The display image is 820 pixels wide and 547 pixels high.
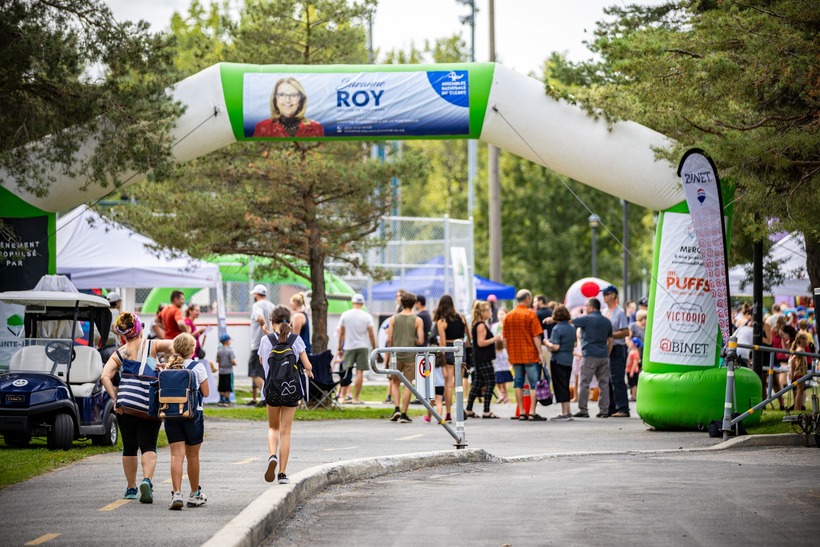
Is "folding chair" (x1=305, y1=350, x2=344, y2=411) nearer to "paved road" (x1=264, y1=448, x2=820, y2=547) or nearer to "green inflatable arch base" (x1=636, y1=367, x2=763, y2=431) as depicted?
"green inflatable arch base" (x1=636, y1=367, x2=763, y2=431)

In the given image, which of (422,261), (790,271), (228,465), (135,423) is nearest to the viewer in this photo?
(135,423)

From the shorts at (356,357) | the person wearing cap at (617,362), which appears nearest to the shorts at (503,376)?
the shorts at (356,357)

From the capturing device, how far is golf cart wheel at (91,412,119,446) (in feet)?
48.2

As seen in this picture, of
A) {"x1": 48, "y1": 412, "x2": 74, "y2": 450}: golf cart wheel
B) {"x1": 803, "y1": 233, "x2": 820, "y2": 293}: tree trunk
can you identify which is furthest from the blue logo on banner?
{"x1": 48, "y1": 412, "x2": 74, "y2": 450}: golf cart wheel

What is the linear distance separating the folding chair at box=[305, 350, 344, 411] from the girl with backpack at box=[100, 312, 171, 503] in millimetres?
9426

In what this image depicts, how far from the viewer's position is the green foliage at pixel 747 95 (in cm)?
1377

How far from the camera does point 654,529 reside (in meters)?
8.52

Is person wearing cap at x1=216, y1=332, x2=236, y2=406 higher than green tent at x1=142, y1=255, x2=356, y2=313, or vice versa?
green tent at x1=142, y1=255, x2=356, y2=313

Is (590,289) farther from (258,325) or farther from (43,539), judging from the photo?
(43,539)

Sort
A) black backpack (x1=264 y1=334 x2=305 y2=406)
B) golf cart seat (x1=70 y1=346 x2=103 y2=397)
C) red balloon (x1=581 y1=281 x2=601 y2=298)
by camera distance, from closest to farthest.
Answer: black backpack (x1=264 y1=334 x2=305 y2=406) → golf cart seat (x1=70 y1=346 x2=103 y2=397) → red balloon (x1=581 y1=281 x2=601 y2=298)

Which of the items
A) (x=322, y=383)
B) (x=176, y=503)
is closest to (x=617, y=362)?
(x=322, y=383)

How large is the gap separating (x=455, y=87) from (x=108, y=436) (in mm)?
6836

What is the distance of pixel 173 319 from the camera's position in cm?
2031

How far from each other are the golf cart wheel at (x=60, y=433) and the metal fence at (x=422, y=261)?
16.4m
